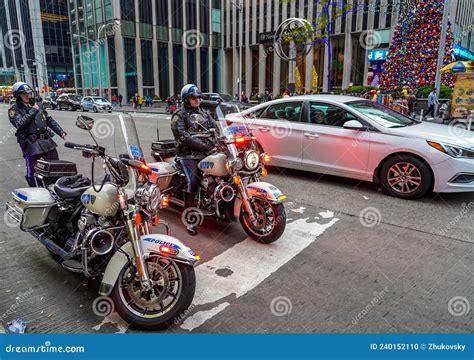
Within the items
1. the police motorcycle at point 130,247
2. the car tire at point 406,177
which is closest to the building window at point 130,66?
the car tire at point 406,177

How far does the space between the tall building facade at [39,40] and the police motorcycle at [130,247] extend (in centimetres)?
6656

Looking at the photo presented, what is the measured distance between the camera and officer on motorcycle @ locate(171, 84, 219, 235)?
4715 mm

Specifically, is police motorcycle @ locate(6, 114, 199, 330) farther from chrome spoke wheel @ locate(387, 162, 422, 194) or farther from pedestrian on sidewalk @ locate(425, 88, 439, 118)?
pedestrian on sidewalk @ locate(425, 88, 439, 118)

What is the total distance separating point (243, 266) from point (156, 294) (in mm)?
1214

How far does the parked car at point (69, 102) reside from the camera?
34356 millimetres

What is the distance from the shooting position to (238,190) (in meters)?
4.30

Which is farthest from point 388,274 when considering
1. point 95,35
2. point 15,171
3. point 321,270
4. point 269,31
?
point 95,35

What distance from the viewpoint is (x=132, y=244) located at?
2732 mm

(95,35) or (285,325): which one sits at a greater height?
(95,35)

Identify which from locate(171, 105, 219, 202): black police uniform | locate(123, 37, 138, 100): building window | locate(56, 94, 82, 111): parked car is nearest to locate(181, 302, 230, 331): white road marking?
locate(171, 105, 219, 202): black police uniform

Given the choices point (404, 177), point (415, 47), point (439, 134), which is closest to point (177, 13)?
point (415, 47)

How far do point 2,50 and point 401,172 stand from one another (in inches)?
3858

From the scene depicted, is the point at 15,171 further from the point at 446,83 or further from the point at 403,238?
the point at 446,83

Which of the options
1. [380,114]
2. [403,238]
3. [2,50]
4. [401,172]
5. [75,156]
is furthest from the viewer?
[2,50]
